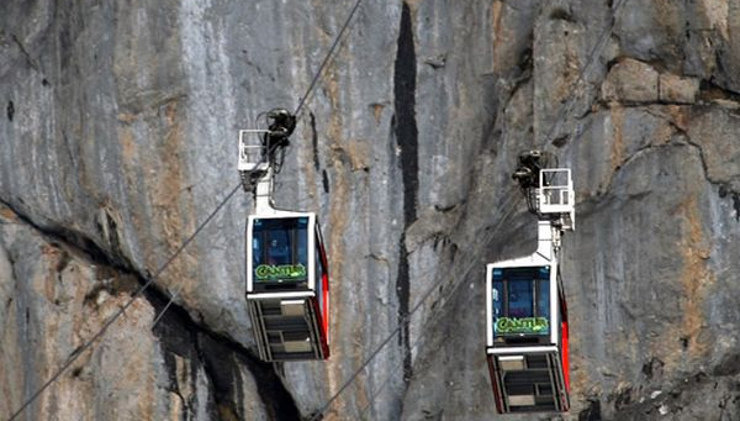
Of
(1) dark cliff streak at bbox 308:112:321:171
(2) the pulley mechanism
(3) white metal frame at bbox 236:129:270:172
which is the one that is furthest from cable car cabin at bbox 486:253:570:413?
(1) dark cliff streak at bbox 308:112:321:171

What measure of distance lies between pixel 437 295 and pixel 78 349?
6.36 metres

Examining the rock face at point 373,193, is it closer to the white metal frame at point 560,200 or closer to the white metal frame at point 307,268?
the white metal frame at point 560,200

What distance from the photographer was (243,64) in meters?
92.6

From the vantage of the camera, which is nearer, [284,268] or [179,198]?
[284,268]

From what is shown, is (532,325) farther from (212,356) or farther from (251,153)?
(212,356)

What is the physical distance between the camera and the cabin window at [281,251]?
8569 cm

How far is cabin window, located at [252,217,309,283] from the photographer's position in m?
85.7

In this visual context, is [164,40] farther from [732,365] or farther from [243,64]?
[732,365]

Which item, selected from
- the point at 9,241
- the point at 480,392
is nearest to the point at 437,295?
the point at 480,392

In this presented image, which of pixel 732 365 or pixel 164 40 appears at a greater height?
pixel 164 40

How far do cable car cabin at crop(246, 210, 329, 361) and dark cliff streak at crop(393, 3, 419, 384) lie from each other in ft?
20.0

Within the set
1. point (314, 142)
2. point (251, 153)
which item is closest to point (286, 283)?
point (251, 153)

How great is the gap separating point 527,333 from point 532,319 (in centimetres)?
24

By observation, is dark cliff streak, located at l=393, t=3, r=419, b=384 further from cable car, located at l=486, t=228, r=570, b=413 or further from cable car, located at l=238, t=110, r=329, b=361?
cable car, located at l=486, t=228, r=570, b=413
